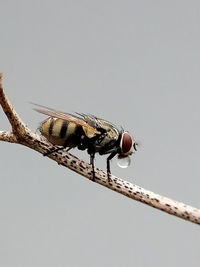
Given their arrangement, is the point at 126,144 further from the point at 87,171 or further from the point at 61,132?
the point at 87,171

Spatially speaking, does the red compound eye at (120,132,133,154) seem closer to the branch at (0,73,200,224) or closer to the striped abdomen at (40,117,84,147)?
the striped abdomen at (40,117,84,147)

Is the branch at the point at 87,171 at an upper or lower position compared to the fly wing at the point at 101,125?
upper

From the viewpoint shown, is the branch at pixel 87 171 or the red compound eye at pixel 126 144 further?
the red compound eye at pixel 126 144

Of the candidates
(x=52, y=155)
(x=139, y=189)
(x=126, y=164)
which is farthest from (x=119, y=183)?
(x=126, y=164)

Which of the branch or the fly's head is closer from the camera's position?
the branch

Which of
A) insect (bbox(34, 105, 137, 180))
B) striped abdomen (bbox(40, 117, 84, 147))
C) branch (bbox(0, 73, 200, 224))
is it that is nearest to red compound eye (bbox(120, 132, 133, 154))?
insect (bbox(34, 105, 137, 180))

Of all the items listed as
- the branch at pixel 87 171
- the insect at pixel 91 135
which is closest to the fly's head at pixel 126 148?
the insect at pixel 91 135

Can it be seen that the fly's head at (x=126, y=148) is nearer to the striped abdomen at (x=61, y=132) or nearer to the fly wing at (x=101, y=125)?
the fly wing at (x=101, y=125)
